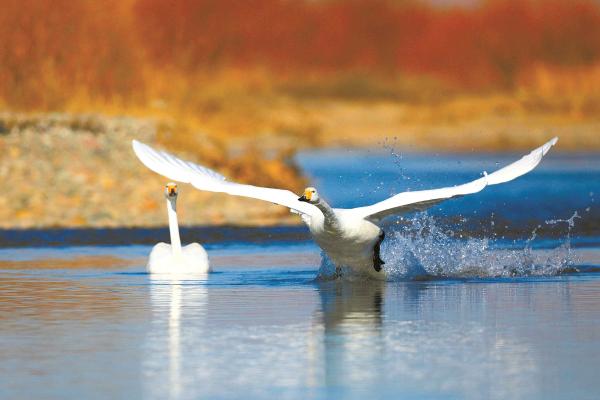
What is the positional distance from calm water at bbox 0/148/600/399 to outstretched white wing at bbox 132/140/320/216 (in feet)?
2.84

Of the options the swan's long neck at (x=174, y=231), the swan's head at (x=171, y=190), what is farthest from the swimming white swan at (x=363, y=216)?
the swan's head at (x=171, y=190)

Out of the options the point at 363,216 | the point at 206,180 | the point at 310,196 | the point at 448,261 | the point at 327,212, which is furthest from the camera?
the point at 206,180

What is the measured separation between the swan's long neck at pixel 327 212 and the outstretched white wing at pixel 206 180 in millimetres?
982

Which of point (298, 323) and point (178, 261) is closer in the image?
point (298, 323)

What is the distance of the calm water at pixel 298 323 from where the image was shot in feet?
40.7

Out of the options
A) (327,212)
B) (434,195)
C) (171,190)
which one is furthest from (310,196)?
(171,190)

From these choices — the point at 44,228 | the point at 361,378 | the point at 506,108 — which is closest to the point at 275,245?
the point at 44,228

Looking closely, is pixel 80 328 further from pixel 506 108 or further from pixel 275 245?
pixel 506 108

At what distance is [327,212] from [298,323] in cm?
343

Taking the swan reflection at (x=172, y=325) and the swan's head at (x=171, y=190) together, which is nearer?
the swan reflection at (x=172, y=325)

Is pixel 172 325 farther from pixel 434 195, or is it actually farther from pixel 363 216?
pixel 434 195

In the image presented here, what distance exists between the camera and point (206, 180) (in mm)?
21484

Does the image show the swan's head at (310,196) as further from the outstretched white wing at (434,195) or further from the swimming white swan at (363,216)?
the outstretched white wing at (434,195)

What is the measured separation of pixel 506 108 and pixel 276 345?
5953 centimetres
